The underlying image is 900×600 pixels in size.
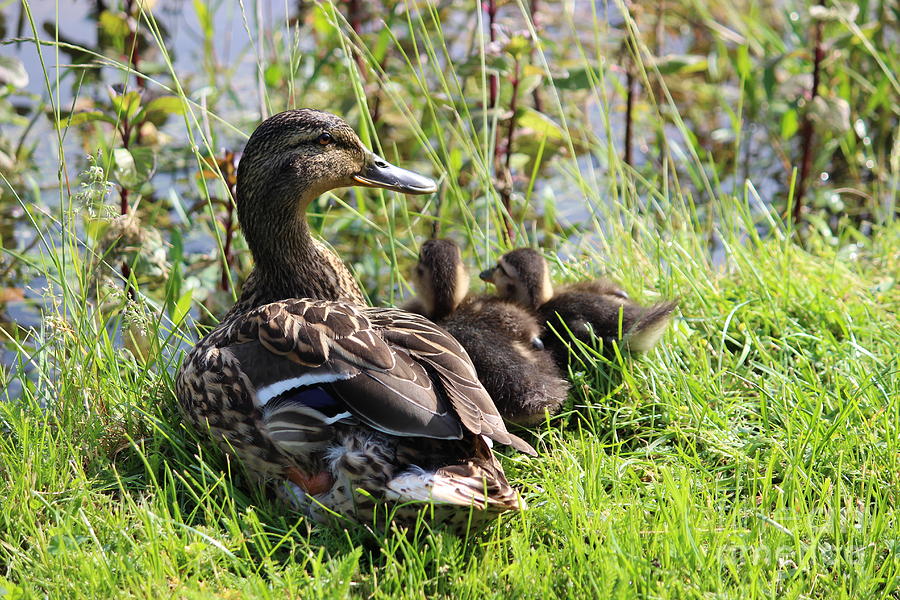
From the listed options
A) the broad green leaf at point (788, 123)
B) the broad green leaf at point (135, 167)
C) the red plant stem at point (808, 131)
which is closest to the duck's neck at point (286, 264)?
the broad green leaf at point (135, 167)

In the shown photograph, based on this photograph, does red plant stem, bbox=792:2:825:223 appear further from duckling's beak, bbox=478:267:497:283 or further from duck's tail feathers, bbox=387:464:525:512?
duck's tail feathers, bbox=387:464:525:512

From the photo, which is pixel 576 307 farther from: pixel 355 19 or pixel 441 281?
pixel 355 19

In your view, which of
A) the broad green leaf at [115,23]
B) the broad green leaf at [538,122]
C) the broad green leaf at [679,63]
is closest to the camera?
the broad green leaf at [115,23]

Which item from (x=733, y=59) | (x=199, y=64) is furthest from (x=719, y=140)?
(x=199, y=64)

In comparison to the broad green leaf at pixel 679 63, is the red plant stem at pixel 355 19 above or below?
above

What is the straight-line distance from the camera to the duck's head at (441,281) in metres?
3.30

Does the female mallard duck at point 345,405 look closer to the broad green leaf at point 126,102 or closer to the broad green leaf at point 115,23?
the broad green leaf at point 126,102

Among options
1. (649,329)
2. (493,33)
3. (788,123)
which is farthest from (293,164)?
(788,123)

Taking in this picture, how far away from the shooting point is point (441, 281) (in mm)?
3307

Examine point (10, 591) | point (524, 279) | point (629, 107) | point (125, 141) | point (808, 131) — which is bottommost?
point (10, 591)

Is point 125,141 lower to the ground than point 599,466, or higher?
higher

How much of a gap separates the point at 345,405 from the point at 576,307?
996mm

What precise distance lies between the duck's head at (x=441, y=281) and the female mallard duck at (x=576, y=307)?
161 millimetres

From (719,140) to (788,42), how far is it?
1075mm
